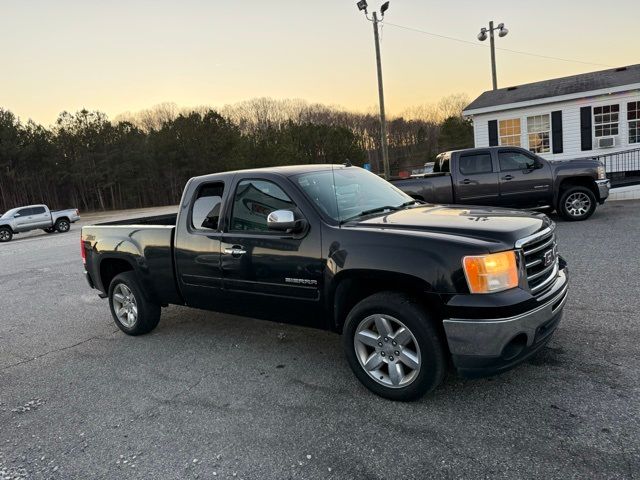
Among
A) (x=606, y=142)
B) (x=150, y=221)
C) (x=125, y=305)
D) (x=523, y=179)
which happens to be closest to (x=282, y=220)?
(x=125, y=305)

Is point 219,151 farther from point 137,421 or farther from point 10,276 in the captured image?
point 137,421

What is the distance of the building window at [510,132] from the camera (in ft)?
64.9

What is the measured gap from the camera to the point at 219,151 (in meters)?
55.7

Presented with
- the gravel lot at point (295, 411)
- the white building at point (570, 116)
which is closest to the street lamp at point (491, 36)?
the white building at point (570, 116)

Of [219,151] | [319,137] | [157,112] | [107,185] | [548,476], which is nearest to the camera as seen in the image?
[548,476]

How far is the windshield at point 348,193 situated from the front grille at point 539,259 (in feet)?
4.42

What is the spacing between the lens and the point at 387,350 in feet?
11.6

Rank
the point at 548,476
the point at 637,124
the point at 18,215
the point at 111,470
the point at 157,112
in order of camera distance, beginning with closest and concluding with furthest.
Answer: the point at 548,476, the point at 111,470, the point at 637,124, the point at 18,215, the point at 157,112

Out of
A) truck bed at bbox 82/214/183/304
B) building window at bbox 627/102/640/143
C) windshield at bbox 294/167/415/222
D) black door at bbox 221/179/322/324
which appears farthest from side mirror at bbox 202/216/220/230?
building window at bbox 627/102/640/143

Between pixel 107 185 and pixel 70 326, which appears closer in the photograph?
pixel 70 326

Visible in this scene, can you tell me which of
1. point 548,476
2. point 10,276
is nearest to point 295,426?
point 548,476

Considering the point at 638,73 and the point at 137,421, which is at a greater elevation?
the point at 638,73

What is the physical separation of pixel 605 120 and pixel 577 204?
9112 mm

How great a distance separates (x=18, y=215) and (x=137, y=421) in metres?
26.9
